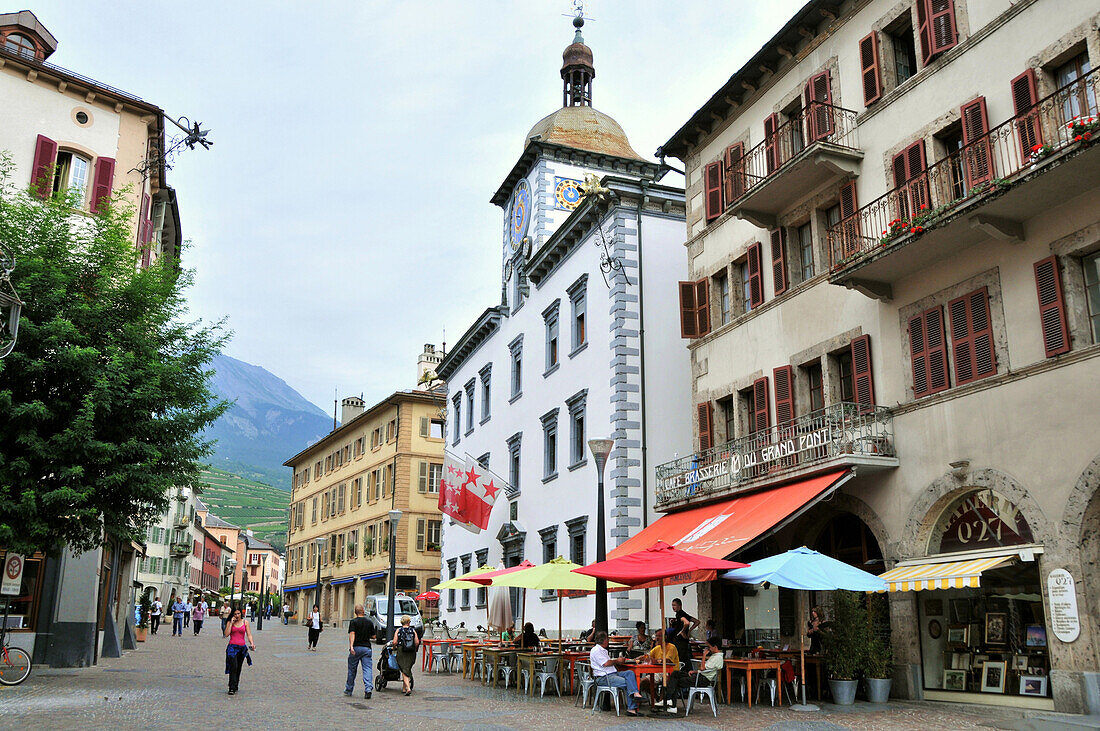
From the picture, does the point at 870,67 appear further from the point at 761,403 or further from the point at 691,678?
the point at 691,678

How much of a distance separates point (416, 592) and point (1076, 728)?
42.8m

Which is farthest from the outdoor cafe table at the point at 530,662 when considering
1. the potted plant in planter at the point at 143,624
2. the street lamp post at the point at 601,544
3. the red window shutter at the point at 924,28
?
the potted plant in planter at the point at 143,624

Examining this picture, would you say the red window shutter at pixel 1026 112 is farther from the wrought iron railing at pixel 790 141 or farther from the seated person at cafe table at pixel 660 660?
the seated person at cafe table at pixel 660 660

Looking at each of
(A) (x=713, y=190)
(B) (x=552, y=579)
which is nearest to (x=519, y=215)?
(A) (x=713, y=190)

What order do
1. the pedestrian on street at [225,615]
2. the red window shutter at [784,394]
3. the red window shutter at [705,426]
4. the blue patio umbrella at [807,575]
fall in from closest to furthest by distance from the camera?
the blue patio umbrella at [807,575] → the red window shutter at [784,394] → the pedestrian on street at [225,615] → the red window shutter at [705,426]

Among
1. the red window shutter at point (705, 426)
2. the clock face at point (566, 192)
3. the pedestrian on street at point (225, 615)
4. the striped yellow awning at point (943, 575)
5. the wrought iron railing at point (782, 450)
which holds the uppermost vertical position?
the clock face at point (566, 192)

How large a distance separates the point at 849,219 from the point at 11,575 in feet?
63.5

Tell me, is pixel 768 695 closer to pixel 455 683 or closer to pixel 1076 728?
pixel 1076 728

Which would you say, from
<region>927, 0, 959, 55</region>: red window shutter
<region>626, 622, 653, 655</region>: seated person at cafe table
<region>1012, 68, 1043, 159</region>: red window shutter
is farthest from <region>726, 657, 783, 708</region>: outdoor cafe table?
<region>927, 0, 959, 55</region>: red window shutter

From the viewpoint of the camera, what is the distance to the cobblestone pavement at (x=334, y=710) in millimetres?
13133

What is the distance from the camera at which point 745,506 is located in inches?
766

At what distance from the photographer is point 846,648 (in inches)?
619

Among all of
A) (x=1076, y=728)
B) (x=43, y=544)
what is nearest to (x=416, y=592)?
(x=43, y=544)

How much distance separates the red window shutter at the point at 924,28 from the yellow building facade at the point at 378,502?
38.1 meters
